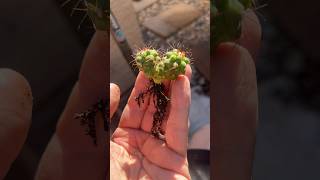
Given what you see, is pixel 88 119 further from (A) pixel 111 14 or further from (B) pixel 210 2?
(B) pixel 210 2

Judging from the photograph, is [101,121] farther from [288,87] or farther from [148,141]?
[288,87]

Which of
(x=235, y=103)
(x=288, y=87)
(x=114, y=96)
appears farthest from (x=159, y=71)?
(x=288, y=87)

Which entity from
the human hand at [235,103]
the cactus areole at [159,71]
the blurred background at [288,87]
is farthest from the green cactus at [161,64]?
the blurred background at [288,87]

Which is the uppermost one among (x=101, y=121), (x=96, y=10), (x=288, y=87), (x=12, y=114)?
(x=96, y=10)

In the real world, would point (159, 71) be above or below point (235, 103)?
above

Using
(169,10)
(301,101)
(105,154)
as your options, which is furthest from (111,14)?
(301,101)

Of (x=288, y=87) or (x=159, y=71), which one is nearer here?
(x=159, y=71)
